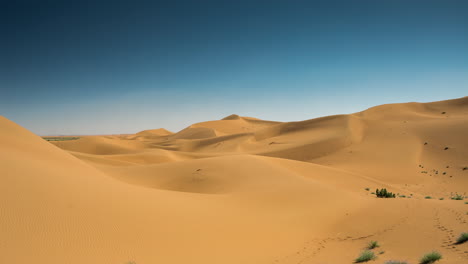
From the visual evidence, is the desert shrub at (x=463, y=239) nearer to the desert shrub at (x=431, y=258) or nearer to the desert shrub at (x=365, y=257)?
the desert shrub at (x=431, y=258)

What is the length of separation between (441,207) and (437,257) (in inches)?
249

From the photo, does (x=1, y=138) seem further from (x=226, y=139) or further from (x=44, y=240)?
(x=226, y=139)

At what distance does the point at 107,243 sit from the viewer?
22.2ft

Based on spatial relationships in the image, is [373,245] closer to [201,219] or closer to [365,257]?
[365,257]

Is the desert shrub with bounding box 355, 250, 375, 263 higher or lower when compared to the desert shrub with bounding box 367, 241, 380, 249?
higher

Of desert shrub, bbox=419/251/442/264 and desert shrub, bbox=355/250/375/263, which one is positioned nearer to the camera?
desert shrub, bbox=419/251/442/264

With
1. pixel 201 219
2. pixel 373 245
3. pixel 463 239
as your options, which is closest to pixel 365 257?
pixel 373 245

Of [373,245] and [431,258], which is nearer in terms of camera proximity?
[431,258]

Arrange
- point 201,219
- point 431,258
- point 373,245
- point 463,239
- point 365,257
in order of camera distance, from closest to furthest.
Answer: point 431,258 → point 365,257 → point 463,239 → point 373,245 → point 201,219

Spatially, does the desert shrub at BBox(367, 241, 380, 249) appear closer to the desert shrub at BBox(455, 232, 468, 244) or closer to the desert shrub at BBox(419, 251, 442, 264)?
the desert shrub at BBox(419, 251, 442, 264)

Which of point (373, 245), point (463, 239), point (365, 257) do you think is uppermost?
point (463, 239)

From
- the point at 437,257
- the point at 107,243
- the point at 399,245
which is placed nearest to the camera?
the point at 437,257

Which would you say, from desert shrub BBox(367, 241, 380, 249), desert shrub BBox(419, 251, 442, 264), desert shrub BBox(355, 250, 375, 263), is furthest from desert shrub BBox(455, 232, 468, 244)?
desert shrub BBox(355, 250, 375, 263)

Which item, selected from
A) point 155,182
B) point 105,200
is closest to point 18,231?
point 105,200
